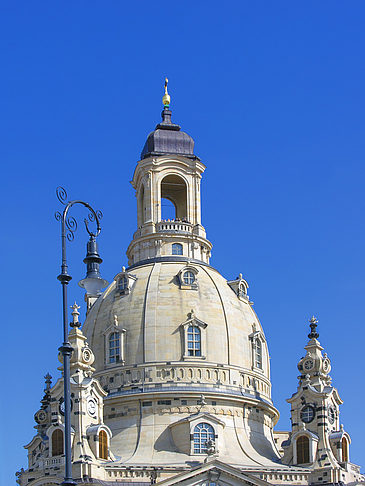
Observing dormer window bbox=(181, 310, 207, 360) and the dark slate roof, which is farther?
the dark slate roof

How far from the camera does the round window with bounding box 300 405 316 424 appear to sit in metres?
95.5

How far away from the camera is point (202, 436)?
91188 millimetres

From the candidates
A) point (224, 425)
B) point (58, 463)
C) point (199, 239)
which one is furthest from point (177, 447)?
point (199, 239)

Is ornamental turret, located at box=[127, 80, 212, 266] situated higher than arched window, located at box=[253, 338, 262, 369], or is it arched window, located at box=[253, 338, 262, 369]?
ornamental turret, located at box=[127, 80, 212, 266]

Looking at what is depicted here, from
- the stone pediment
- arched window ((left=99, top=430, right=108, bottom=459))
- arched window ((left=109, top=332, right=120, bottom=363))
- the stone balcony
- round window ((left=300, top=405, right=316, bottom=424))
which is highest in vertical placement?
the stone balcony

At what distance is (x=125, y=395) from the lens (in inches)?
3698

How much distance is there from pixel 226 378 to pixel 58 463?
16.0 m

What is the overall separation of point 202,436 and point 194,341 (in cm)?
833

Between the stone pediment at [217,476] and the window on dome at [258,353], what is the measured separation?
16400 millimetres

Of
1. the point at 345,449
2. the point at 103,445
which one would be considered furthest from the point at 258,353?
the point at 103,445

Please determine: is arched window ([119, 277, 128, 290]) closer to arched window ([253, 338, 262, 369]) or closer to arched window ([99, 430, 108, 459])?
arched window ([253, 338, 262, 369])

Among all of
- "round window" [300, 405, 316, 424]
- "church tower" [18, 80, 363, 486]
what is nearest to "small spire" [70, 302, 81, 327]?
"church tower" [18, 80, 363, 486]

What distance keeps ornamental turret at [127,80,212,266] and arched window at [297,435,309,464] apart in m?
18.9

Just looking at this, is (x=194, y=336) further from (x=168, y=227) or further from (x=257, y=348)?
(x=168, y=227)
